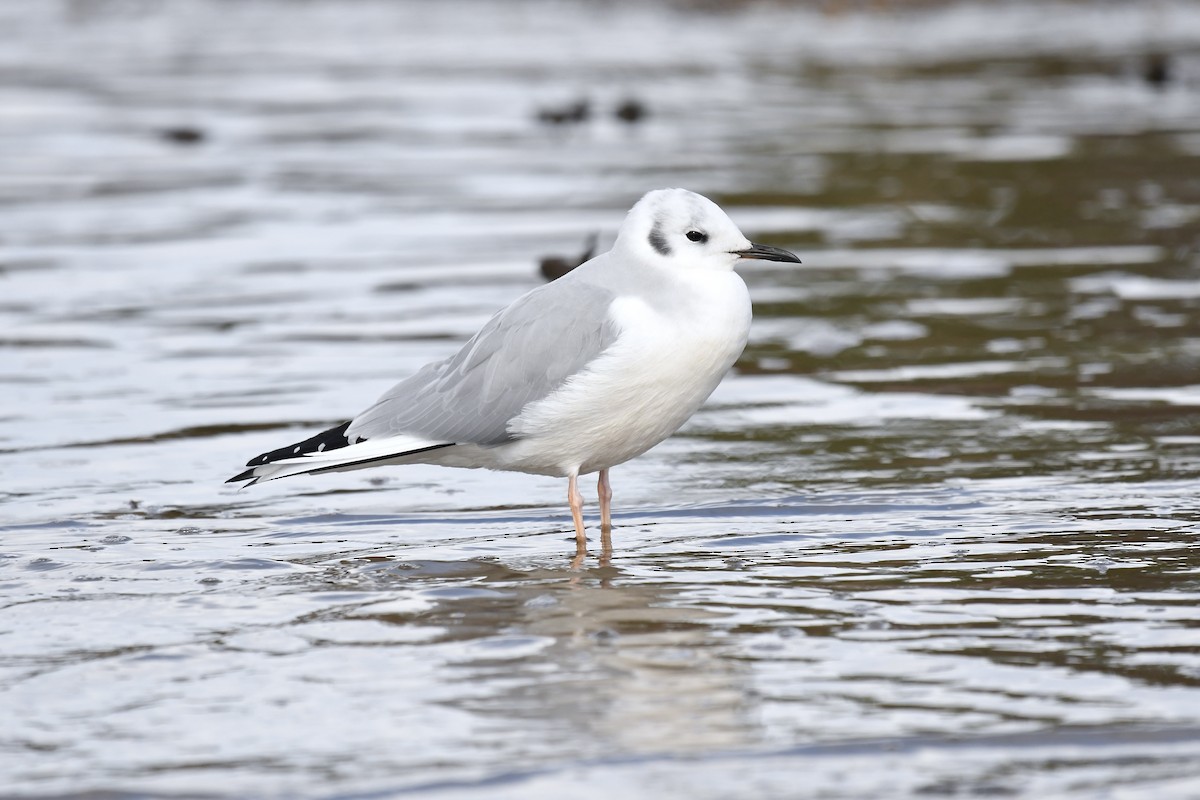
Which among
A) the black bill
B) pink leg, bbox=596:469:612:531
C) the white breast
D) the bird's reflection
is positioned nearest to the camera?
the bird's reflection

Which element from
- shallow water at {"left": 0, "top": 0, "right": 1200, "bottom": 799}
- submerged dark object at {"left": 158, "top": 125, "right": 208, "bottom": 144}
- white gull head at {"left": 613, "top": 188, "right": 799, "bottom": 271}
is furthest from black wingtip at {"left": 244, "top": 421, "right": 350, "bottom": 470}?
submerged dark object at {"left": 158, "top": 125, "right": 208, "bottom": 144}

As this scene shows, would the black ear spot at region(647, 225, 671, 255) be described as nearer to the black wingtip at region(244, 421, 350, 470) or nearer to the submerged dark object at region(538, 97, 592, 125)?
the black wingtip at region(244, 421, 350, 470)

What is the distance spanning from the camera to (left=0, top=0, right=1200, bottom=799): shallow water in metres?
4.49

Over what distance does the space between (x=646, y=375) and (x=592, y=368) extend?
0.18 metres

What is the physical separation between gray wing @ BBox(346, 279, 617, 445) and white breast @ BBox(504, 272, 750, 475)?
58mm

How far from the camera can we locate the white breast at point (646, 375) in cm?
621

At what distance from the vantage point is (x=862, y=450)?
7699mm

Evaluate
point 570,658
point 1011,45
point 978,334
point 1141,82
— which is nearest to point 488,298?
point 978,334

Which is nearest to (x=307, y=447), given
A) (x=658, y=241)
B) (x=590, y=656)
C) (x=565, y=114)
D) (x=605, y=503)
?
(x=605, y=503)

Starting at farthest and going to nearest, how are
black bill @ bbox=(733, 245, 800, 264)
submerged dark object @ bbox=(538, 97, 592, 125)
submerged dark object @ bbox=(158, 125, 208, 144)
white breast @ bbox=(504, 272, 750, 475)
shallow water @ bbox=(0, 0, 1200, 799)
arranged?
submerged dark object @ bbox=(538, 97, 592, 125), submerged dark object @ bbox=(158, 125, 208, 144), black bill @ bbox=(733, 245, 800, 264), white breast @ bbox=(504, 272, 750, 475), shallow water @ bbox=(0, 0, 1200, 799)

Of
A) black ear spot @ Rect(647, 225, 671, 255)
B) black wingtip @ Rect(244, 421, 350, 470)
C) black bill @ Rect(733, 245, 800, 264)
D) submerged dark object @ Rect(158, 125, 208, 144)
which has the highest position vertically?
submerged dark object @ Rect(158, 125, 208, 144)

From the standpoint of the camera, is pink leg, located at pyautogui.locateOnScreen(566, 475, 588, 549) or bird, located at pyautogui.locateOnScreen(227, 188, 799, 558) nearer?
bird, located at pyautogui.locateOnScreen(227, 188, 799, 558)

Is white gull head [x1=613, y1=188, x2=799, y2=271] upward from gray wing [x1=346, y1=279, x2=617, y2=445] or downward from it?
upward

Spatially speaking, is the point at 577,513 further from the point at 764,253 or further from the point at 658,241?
the point at 764,253
